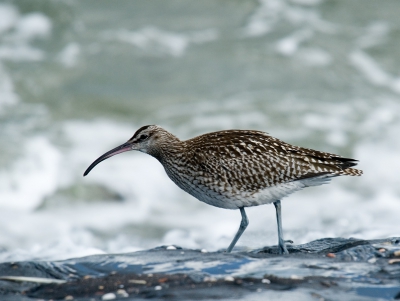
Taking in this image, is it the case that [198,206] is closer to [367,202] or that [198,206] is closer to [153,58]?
[367,202]

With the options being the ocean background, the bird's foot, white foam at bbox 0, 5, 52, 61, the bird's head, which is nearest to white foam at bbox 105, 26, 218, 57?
the ocean background

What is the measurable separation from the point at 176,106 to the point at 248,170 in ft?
33.0

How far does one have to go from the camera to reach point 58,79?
19375mm

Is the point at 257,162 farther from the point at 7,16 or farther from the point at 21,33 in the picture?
the point at 7,16

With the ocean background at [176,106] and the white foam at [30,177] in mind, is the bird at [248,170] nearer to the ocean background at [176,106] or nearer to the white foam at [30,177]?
the ocean background at [176,106]

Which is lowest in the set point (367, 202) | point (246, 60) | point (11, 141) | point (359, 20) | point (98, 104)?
point (367, 202)

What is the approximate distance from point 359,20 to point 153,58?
5.97m

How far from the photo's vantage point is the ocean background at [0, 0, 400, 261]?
1398cm

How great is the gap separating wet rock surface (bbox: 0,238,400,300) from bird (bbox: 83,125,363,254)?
49.2 inches

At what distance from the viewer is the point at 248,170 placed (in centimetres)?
870

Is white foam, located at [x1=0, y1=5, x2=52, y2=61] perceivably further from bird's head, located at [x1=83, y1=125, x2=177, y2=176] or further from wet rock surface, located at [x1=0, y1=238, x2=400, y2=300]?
wet rock surface, located at [x1=0, y1=238, x2=400, y2=300]

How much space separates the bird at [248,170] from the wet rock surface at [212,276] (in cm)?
125

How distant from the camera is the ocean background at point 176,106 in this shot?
45.9ft

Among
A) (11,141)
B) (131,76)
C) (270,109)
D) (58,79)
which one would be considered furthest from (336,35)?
(11,141)
